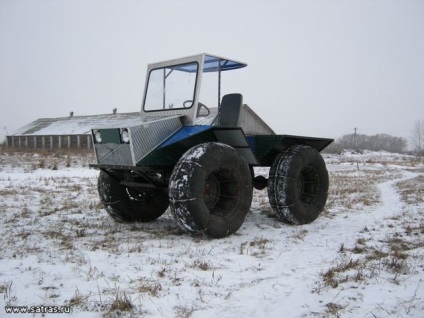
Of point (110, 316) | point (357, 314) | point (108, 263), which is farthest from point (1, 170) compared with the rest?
point (357, 314)

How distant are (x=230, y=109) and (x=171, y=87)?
3.46ft

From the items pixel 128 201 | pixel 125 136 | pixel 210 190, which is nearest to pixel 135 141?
pixel 125 136

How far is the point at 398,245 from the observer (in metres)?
4.79

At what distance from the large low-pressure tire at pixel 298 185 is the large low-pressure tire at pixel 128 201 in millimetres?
1839

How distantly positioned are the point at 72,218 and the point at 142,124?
8.02 ft

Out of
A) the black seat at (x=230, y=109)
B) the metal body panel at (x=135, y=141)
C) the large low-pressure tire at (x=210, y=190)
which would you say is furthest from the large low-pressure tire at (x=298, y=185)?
the metal body panel at (x=135, y=141)

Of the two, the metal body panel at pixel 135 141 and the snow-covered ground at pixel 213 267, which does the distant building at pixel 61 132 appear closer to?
the metal body panel at pixel 135 141

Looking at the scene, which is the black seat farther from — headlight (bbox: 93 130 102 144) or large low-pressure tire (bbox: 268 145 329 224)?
headlight (bbox: 93 130 102 144)

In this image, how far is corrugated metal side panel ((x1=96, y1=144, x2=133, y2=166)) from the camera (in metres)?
5.17

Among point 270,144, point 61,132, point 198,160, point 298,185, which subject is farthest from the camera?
point 61,132

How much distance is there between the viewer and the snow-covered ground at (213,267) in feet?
9.68

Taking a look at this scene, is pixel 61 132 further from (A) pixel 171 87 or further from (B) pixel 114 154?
(B) pixel 114 154

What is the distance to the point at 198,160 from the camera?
15.8 feet

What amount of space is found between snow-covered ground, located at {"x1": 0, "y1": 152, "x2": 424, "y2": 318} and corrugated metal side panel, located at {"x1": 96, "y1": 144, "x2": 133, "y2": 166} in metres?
1.01
